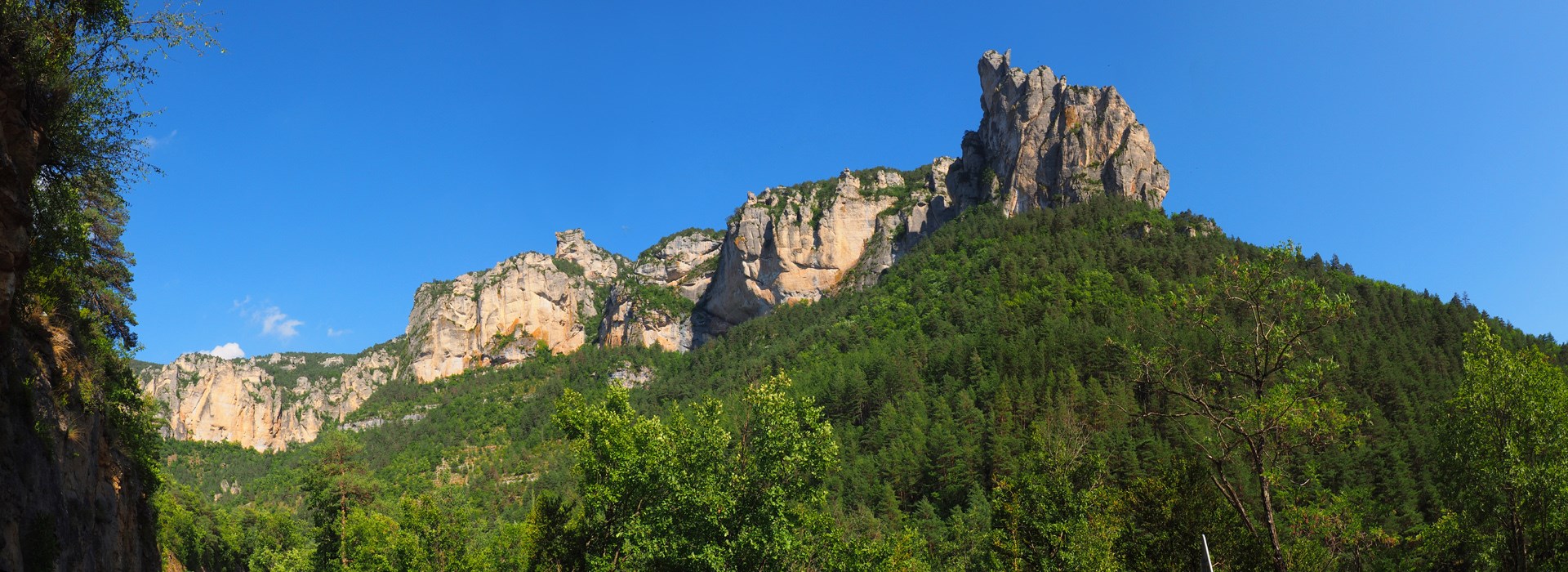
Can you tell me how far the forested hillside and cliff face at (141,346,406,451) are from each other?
535 inches

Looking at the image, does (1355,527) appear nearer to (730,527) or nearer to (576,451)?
(730,527)

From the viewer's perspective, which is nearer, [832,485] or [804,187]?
[832,485]

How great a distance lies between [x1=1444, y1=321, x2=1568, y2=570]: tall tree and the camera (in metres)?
20.1

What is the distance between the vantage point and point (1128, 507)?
Answer: 34250mm

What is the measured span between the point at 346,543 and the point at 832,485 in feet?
114

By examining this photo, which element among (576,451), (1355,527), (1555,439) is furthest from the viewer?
(1355,527)

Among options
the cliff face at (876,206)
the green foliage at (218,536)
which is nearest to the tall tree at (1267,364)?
the green foliage at (218,536)

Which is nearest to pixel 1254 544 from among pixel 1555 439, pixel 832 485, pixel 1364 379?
pixel 1555 439

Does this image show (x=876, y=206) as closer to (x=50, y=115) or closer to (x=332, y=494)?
(x=332, y=494)

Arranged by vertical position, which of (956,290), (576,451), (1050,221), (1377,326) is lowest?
(576,451)

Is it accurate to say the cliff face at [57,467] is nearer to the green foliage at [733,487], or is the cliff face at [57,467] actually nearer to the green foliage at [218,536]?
the green foliage at [733,487]

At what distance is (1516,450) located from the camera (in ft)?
66.1

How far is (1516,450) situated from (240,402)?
8221 inches

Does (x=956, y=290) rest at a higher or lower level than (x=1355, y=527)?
higher
